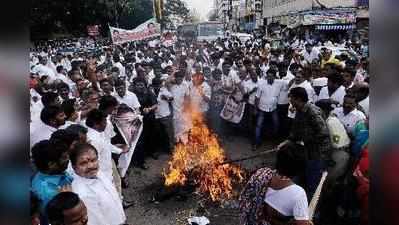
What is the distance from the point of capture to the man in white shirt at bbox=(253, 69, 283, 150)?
27.2ft

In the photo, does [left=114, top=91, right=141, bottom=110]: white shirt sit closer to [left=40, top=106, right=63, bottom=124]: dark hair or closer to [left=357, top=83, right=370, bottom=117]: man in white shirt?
[left=40, top=106, right=63, bottom=124]: dark hair

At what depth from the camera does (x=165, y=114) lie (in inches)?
326

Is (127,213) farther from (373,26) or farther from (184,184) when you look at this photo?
(373,26)

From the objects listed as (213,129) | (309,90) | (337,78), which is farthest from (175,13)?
(337,78)

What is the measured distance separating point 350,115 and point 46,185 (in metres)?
3.55

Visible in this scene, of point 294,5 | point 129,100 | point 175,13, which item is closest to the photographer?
point 129,100

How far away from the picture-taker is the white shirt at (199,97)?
8.77 meters

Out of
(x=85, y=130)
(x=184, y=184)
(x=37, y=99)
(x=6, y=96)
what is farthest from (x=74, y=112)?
(x=6, y=96)

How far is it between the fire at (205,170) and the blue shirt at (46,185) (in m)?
3.00

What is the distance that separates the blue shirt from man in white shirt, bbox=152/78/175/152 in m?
4.81

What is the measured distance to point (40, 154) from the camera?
11.1ft

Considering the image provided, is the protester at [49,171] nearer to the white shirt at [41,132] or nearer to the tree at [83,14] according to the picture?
the white shirt at [41,132]

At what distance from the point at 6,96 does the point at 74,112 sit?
3323mm

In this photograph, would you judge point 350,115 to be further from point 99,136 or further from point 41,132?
point 41,132
